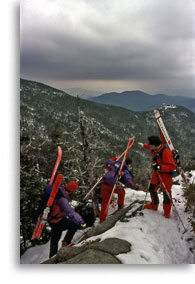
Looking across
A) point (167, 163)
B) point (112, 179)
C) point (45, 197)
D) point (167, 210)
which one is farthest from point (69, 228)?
point (167, 163)

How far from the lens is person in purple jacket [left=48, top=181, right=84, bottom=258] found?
157 inches

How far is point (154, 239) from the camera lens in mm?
3895

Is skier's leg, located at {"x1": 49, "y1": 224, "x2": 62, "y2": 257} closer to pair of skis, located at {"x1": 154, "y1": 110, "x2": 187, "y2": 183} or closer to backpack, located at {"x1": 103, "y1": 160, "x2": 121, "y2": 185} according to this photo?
backpack, located at {"x1": 103, "y1": 160, "x2": 121, "y2": 185}

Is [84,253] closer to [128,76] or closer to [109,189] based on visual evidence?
[109,189]

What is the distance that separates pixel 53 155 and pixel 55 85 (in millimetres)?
2128

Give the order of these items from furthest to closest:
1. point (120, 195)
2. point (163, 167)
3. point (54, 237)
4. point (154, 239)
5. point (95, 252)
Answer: point (120, 195), point (54, 237), point (163, 167), point (154, 239), point (95, 252)

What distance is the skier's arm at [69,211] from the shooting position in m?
3.95

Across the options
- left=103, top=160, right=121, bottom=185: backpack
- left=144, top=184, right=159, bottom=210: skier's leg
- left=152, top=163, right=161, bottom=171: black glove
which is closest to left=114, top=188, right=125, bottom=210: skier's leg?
left=103, top=160, right=121, bottom=185: backpack

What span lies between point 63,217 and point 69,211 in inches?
20.8

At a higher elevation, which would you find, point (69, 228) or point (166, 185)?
point (166, 185)

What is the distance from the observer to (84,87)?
5.13 meters

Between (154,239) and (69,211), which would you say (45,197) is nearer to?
(69,211)
